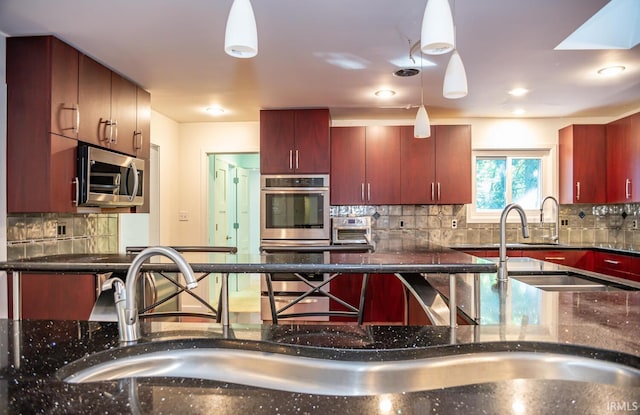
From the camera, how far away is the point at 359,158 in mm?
4262

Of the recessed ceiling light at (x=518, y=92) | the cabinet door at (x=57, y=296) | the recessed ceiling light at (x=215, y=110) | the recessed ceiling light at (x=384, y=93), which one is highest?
the recessed ceiling light at (x=518, y=92)

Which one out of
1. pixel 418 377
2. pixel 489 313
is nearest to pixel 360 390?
pixel 418 377

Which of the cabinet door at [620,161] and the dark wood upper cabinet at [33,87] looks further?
the cabinet door at [620,161]

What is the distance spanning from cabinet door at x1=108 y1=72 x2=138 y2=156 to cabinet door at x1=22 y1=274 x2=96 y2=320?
0.97m

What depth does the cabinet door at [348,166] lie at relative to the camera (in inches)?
168

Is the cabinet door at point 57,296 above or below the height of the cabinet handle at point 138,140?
below

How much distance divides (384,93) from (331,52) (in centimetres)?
103

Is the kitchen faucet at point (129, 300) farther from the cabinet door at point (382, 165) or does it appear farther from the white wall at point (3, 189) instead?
the cabinet door at point (382, 165)

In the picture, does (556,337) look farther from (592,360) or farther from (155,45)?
(155,45)

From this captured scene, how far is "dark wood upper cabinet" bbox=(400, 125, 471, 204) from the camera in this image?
4.24 meters

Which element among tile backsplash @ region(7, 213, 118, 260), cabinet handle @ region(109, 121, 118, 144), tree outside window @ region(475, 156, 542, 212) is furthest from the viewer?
tree outside window @ region(475, 156, 542, 212)

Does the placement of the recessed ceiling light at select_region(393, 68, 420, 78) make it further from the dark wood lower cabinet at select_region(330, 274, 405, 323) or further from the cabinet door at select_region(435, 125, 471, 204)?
the dark wood lower cabinet at select_region(330, 274, 405, 323)

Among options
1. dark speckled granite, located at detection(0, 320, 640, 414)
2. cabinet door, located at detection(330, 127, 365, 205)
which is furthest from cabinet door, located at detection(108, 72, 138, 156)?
dark speckled granite, located at detection(0, 320, 640, 414)

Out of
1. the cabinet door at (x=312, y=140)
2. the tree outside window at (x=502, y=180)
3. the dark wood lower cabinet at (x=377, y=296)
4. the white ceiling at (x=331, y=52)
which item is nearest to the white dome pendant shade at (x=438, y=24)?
the white ceiling at (x=331, y=52)
